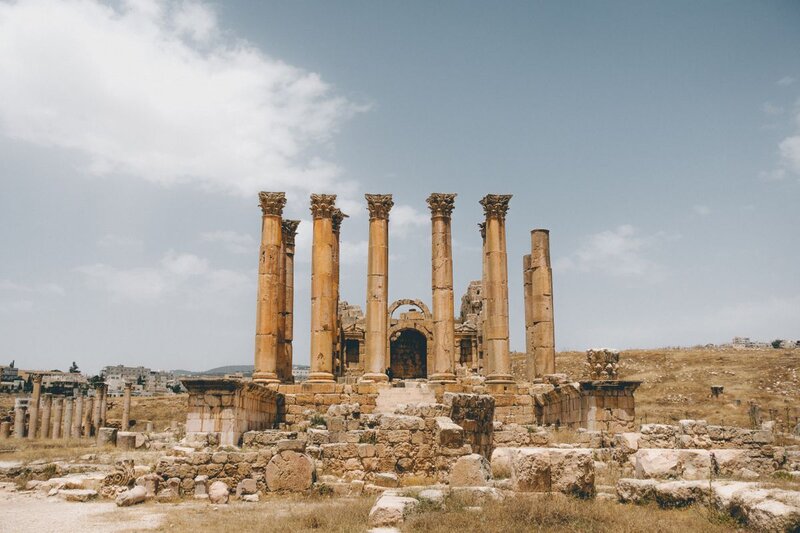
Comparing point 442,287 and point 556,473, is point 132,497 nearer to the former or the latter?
point 556,473

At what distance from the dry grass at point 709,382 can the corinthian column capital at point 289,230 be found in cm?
1949

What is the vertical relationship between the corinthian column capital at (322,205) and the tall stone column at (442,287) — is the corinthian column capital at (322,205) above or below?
above

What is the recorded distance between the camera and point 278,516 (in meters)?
10.8

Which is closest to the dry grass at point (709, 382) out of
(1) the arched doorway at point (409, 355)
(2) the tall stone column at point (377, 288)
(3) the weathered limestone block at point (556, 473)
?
(1) the arched doorway at point (409, 355)

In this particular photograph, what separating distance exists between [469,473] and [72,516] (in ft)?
22.3

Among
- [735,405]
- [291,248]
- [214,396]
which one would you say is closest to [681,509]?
[214,396]

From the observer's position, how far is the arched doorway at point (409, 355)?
42.1 metres

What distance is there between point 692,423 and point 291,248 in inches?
716

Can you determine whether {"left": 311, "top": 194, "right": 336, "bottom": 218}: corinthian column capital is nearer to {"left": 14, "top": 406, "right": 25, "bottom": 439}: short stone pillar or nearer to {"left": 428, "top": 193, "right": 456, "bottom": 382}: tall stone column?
{"left": 428, "top": 193, "right": 456, "bottom": 382}: tall stone column

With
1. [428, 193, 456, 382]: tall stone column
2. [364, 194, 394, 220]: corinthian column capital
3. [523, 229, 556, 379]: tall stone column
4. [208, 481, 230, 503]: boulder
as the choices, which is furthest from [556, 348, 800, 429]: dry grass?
[208, 481, 230, 503]: boulder

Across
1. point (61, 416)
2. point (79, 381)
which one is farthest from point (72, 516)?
point (79, 381)

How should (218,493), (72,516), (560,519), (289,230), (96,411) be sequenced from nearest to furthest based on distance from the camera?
(560,519) < (72,516) < (218,493) < (289,230) < (96,411)

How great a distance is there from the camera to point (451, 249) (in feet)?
88.0

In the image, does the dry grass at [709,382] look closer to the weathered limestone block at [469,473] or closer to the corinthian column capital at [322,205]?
the corinthian column capital at [322,205]
